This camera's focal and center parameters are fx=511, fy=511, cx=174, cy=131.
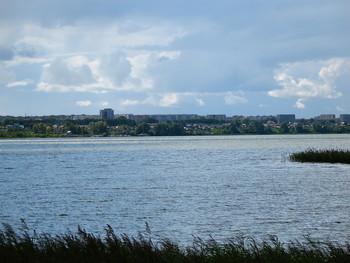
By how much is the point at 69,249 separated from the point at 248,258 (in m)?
6.51

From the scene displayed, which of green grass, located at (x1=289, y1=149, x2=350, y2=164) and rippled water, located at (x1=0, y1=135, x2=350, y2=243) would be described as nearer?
rippled water, located at (x1=0, y1=135, x2=350, y2=243)

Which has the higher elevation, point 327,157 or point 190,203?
point 327,157

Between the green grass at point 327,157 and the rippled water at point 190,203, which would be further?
the green grass at point 327,157

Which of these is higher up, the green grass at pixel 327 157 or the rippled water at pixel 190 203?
the green grass at pixel 327 157

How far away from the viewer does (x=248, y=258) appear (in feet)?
59.1

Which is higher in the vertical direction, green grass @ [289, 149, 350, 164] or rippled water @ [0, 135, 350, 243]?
green grass @ [289, 149, 350, 164]

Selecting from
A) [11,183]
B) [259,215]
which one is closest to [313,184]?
[259,215]

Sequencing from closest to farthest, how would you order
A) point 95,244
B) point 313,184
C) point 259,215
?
point 95,244, point 259,215, point 313,184

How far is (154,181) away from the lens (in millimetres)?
63281

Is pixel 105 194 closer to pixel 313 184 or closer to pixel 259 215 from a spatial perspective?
pixel 259 215

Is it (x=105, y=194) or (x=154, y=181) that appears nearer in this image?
(x=105, y=194)

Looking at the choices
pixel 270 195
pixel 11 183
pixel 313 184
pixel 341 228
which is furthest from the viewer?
pixel 11 183

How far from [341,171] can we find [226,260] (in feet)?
185

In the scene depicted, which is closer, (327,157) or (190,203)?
(190,203)
